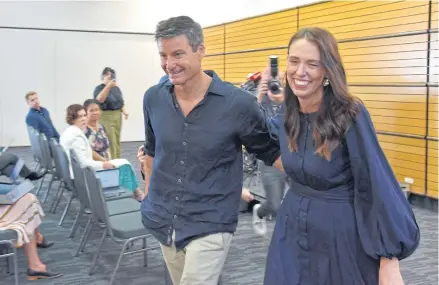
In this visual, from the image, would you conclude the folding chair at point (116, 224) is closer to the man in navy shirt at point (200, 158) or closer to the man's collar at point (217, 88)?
the man in navy shirt at point (200, 158)

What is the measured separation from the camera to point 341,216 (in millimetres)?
1405

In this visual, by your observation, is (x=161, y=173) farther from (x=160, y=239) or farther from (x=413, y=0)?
(x=413, y=0)

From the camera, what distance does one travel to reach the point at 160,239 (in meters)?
1.78

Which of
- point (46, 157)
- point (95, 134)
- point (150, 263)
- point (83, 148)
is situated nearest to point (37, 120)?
point (46, 157)

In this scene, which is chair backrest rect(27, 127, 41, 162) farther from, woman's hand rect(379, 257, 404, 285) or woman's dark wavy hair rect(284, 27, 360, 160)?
woman's hand rect(379, 257, 404, 285)

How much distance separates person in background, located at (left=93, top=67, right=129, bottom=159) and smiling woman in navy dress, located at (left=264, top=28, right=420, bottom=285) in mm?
5700

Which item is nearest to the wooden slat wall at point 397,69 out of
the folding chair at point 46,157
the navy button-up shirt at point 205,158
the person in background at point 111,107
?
the person in background at point 111,107

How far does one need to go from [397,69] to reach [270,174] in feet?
9.87

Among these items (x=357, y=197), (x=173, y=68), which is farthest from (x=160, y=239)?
(x=357, y=197)

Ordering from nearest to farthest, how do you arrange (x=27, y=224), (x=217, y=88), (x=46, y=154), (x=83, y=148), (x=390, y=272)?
(x=390, y=272) → (x=217, y=88) → (x=27, y=224) → (x=83, y=148) → (x=46, y=154)

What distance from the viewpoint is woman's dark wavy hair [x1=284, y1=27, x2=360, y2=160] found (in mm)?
1353

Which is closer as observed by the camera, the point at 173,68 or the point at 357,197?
the point at 357,197

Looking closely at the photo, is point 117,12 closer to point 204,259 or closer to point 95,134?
point 95,134

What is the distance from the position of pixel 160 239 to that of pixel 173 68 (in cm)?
65
